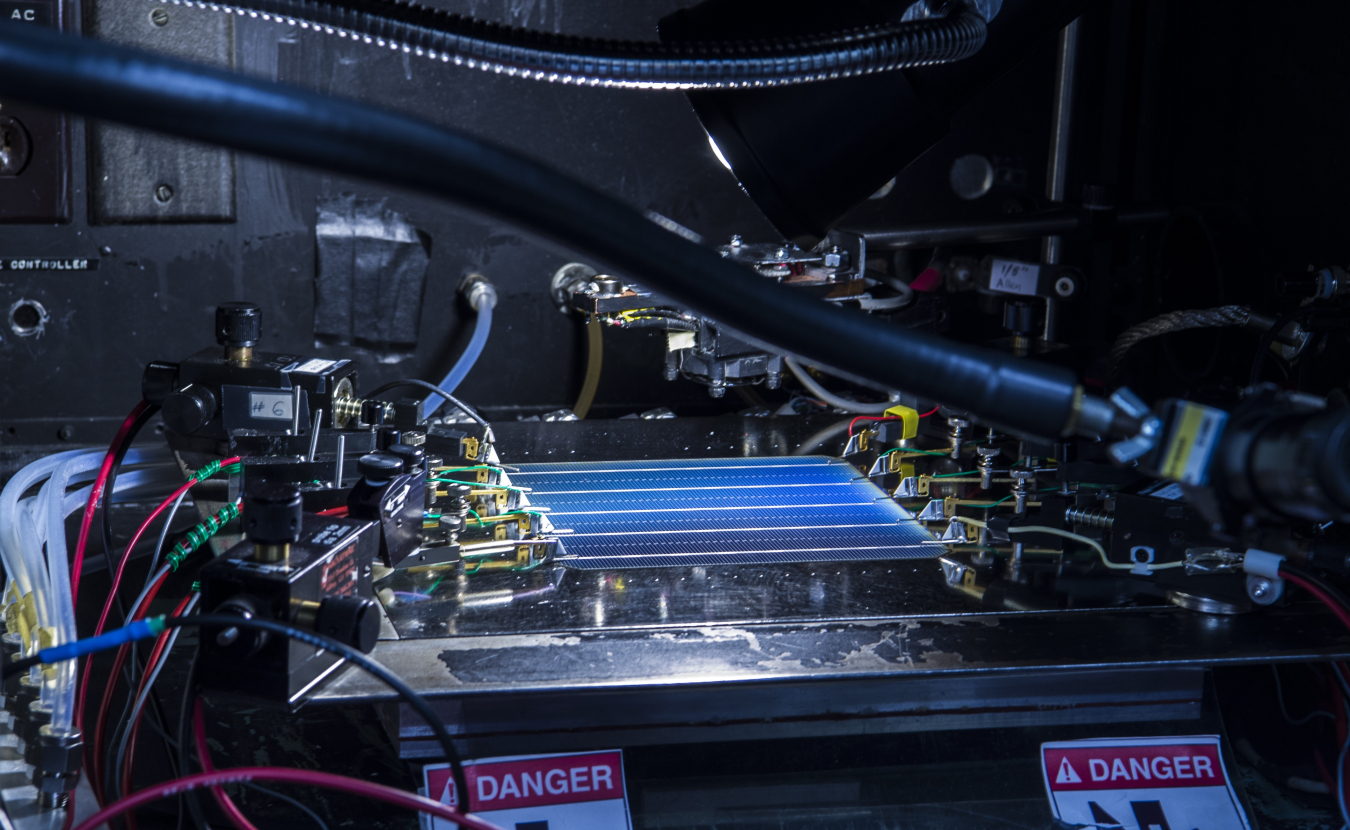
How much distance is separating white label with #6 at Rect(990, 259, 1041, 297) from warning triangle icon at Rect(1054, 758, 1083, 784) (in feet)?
2.81

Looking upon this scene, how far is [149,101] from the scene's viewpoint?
0.40m

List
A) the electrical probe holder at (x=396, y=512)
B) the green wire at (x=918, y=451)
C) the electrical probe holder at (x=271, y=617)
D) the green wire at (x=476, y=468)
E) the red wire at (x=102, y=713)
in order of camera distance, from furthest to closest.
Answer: the green wire at (x=918, y=451) < the green wire at (x=476, y=468) < the electrical probe holder at (x=396, y=512) < the red wire at (x=102, y=713) < the electrical probe holder at (x=271, y=617)

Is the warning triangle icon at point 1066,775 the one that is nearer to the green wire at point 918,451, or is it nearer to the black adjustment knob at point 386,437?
the green wire at point 918,451

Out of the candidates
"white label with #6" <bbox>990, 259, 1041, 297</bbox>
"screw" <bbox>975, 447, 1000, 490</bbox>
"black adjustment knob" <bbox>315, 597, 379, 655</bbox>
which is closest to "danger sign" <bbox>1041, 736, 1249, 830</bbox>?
"screw" <bbox>975, 447, 1000, 490</bbox>

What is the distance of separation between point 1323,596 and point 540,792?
0.68 metres

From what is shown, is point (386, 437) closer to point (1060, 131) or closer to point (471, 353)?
point (471, 353)

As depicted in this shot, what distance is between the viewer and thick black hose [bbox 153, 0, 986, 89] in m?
0.86

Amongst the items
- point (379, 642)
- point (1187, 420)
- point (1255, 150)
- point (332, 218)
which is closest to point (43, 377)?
point (332, 218)

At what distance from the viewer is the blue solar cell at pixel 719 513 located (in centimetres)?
110

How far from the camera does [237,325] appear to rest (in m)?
1.10

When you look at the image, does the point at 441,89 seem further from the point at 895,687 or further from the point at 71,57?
the point at 71,57

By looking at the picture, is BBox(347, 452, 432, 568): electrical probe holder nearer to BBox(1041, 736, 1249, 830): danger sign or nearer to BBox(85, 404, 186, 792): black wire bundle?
BBox(85, 404, 186, 792): black wire bundle

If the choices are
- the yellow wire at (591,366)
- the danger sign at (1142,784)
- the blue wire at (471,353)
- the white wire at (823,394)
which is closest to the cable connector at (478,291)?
the blue wire at (471,353)

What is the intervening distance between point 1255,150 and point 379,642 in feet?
4.19
